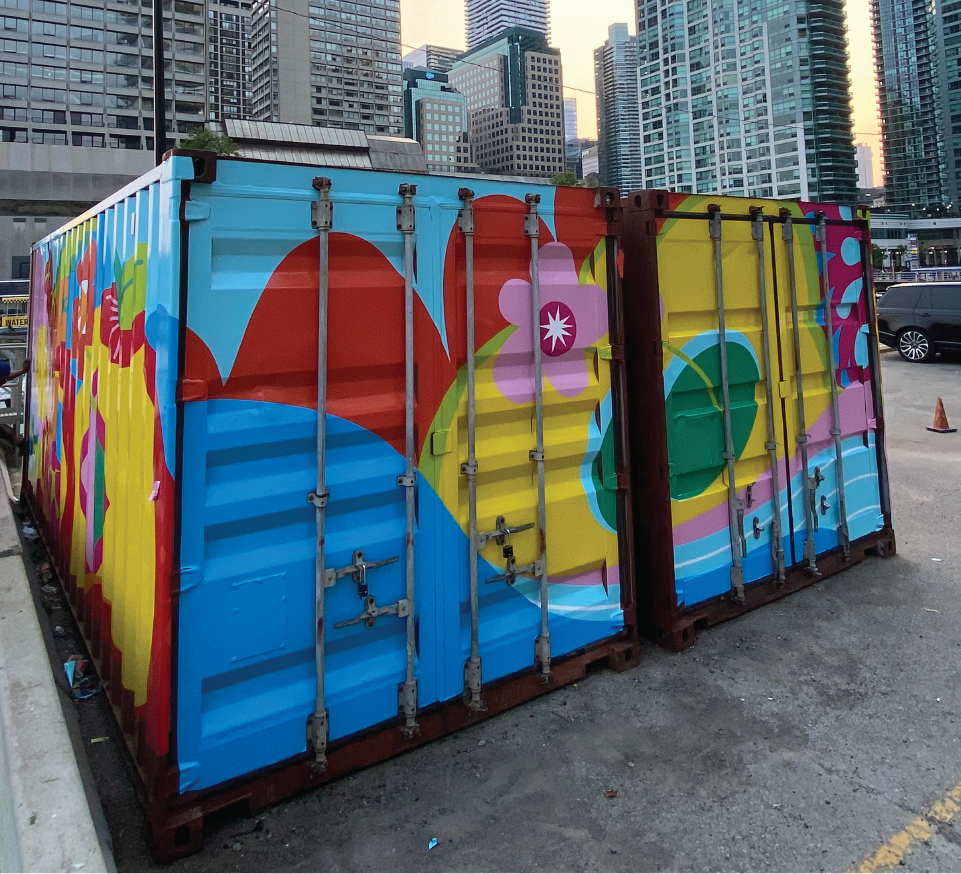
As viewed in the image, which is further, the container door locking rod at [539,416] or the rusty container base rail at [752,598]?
the rusty container base rail at [752,598]

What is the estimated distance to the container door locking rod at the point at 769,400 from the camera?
4680 millimetres

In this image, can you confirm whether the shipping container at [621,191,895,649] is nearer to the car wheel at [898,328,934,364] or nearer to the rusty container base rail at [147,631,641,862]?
the rusty container base rail at [147,631,641,862]

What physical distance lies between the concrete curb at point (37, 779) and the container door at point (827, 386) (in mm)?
4470

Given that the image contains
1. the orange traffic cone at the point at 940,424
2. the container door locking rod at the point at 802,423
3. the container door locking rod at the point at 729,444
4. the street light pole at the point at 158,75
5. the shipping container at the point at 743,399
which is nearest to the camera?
the shipping container at the point at 743,399

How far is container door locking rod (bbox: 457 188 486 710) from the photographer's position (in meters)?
3.35

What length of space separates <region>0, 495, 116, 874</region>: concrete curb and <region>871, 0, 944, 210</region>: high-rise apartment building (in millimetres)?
185409

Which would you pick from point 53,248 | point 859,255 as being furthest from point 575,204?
point 53,248

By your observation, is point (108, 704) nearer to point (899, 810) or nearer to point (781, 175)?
point (899, 810)

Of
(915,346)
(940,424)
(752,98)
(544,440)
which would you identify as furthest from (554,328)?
(752,98)

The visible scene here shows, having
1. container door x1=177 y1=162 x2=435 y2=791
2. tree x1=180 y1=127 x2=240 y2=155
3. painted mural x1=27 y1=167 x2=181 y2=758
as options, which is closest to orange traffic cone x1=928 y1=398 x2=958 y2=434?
container door x1=177 y1=162 x2=435 y2=791

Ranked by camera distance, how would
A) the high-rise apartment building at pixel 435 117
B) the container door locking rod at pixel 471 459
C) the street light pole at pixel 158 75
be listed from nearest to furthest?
the container door locking rod at pixel 471 459 < the street light pole at pixel 158 75 < the high-rise apartment building at pixel 435 117

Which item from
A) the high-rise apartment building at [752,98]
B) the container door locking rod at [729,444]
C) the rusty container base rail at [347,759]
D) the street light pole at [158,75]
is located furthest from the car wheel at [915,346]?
the high-rise apartment building at [752,98]

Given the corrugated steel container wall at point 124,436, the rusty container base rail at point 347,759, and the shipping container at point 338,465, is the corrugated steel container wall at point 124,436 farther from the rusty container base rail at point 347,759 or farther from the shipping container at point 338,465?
the rusty container base rail at point 347,759

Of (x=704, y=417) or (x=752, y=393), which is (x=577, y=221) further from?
(x=752, y=393)
